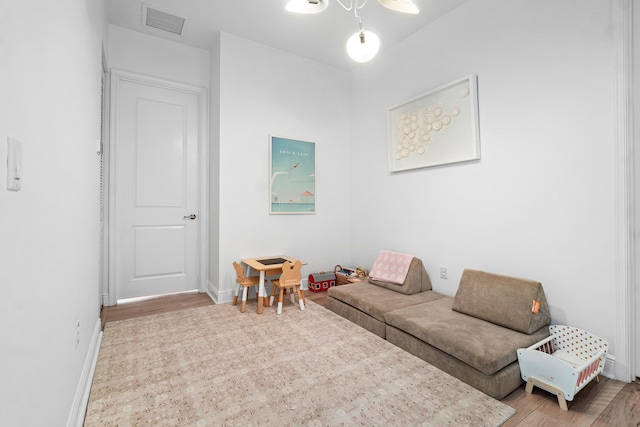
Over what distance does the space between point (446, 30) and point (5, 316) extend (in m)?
3.56

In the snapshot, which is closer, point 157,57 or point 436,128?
point 436,128

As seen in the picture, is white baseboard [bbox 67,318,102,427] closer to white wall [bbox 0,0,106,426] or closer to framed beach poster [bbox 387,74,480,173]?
white wall [bbox 0,0,106,426]

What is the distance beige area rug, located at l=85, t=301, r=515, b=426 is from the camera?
1.52 m

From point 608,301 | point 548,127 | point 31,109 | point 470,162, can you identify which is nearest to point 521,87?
point 548,127

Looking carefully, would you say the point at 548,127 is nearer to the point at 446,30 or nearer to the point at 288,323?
the point at 446,30

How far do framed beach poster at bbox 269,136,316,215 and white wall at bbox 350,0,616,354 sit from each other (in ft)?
3.93

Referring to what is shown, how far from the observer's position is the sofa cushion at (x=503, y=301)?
6.63 feet

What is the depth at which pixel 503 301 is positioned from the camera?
7.04ft

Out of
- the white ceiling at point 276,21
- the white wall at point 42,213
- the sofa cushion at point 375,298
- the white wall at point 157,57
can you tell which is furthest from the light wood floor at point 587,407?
the white wall at point 157,57

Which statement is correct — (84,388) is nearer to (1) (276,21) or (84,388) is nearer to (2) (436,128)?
(2) (436,128)

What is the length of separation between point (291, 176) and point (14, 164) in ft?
9.91

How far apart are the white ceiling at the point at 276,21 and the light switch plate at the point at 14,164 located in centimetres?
272

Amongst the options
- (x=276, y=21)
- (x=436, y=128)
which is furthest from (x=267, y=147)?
(x=436, y=128)

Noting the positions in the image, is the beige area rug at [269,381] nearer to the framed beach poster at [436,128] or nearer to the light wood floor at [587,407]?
the light wood floor at [587,407]
